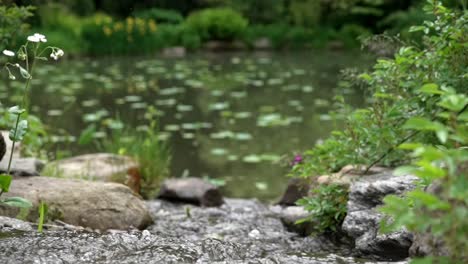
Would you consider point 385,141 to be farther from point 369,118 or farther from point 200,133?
point 200,133

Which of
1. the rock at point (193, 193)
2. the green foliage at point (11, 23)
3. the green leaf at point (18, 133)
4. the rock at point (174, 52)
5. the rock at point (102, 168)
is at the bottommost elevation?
the rock at point (174, 52)

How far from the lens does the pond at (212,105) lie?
5.20 meters

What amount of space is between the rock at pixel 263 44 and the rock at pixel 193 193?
36.6 feet

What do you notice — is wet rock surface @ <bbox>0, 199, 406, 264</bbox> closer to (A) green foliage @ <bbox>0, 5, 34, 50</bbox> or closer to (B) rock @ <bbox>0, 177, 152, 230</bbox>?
(B) rock @ <bbox>0, 177, 152, 230</bbox>

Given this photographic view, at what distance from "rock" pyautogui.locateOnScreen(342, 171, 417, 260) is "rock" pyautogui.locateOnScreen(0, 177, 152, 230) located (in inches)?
41.3

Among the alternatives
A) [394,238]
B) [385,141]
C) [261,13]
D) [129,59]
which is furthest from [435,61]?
[261,13]

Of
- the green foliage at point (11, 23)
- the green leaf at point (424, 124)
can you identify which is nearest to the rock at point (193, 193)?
the green foliage at point (11, 23)

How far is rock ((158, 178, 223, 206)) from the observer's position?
4.01 m

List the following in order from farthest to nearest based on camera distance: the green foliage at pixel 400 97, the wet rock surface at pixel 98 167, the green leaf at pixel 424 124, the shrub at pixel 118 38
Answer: the shrub at pixel 118 38 < the wet rock surface at pixel 98 167 < the green foliage at pixel 400 97 < the green leaf at pixel 424 124

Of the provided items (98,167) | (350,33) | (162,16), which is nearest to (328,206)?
(98,167)

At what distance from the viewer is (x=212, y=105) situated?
7.63 metres

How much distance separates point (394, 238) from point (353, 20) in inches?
622

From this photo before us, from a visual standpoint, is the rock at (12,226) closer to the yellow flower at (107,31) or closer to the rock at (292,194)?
the rock at (292,194)

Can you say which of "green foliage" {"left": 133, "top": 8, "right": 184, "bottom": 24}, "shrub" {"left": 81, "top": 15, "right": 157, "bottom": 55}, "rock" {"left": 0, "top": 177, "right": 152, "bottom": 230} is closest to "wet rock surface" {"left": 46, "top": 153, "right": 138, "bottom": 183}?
"rock" {"left": 0, "top": 177, "right": 152, "bottom": 230}
